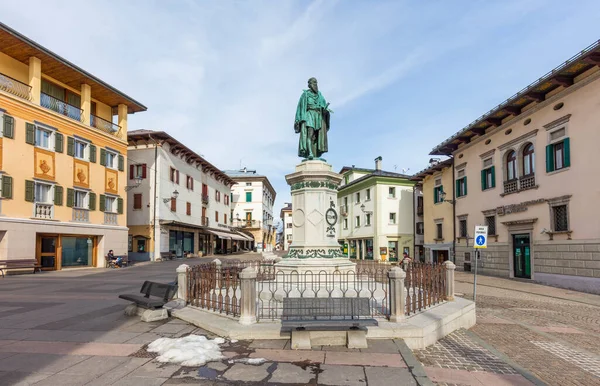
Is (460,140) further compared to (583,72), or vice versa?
(460,140)

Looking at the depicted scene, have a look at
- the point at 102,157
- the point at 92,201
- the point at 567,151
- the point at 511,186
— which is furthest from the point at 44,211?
the point at 567,151

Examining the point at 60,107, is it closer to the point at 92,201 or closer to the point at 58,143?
the point at 58,143

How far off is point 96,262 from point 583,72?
3174cm

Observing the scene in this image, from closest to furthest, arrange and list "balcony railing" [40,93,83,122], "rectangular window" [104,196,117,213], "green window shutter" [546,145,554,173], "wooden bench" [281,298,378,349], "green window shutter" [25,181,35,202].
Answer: "wooden bench" [281,298,378,349], "green window shutter" [546,145,554,173], "green window shutter" [25,181,35,202], "balcony railing" [40,93,83,122], "rectangular window" [104,196,117,213]

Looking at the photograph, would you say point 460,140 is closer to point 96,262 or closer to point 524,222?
point 524,222

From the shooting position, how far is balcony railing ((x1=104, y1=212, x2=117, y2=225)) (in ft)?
92.3

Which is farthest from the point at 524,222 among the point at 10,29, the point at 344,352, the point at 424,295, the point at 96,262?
the point at 10,29

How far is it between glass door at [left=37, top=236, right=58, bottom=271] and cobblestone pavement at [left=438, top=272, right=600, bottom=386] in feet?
80.4

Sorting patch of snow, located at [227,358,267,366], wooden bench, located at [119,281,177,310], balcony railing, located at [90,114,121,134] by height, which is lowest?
patch of snow, located at [227,358,267,366]

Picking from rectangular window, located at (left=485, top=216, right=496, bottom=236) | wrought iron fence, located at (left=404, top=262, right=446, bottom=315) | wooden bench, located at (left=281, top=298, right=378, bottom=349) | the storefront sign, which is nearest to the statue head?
wrought iron fence, located at (left=404, top=262, right=446, bottom=315)

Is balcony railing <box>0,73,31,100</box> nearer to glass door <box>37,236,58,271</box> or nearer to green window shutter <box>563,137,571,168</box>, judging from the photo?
glass door <box>37,236,58,271</box>

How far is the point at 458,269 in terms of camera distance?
28062mm

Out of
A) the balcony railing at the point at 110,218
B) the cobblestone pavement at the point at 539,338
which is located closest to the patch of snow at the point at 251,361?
the cobblestone pavement at the point at 539,338

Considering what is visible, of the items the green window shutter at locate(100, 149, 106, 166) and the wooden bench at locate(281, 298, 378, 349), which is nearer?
the wooden bench at locate(281, 298, 378, 349)
